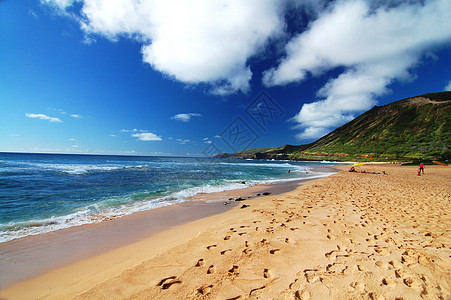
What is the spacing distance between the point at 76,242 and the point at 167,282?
423cm

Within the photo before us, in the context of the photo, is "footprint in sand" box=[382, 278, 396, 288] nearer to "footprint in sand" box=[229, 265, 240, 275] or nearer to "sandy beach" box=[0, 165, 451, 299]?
"sandy beach" box=[0, 165, 451, 299]

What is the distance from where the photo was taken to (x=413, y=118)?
11131 cm

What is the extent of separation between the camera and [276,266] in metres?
3.21

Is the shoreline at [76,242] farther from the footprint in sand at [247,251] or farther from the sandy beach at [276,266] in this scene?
the footprint in sand at [247,251]

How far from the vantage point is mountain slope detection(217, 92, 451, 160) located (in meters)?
76.3

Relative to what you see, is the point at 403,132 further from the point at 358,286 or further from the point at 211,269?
the point at 211,269

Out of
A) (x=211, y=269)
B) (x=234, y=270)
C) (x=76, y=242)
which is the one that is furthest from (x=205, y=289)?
(x=76, y=242)

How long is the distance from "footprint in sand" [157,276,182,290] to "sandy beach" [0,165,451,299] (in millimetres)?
20

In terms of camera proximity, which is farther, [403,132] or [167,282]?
[403,132]

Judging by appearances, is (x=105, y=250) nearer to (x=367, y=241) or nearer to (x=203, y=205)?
(x=203, y=205)

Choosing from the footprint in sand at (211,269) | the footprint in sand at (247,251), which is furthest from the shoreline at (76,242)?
the footprint in sand at (247,251)

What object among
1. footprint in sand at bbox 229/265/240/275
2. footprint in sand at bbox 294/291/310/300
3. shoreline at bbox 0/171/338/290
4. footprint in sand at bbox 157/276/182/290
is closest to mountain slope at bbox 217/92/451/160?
footprint in sand at bbox 294/291/310/300

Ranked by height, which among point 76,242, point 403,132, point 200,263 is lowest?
point 76,242

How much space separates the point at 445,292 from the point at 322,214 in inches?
151
